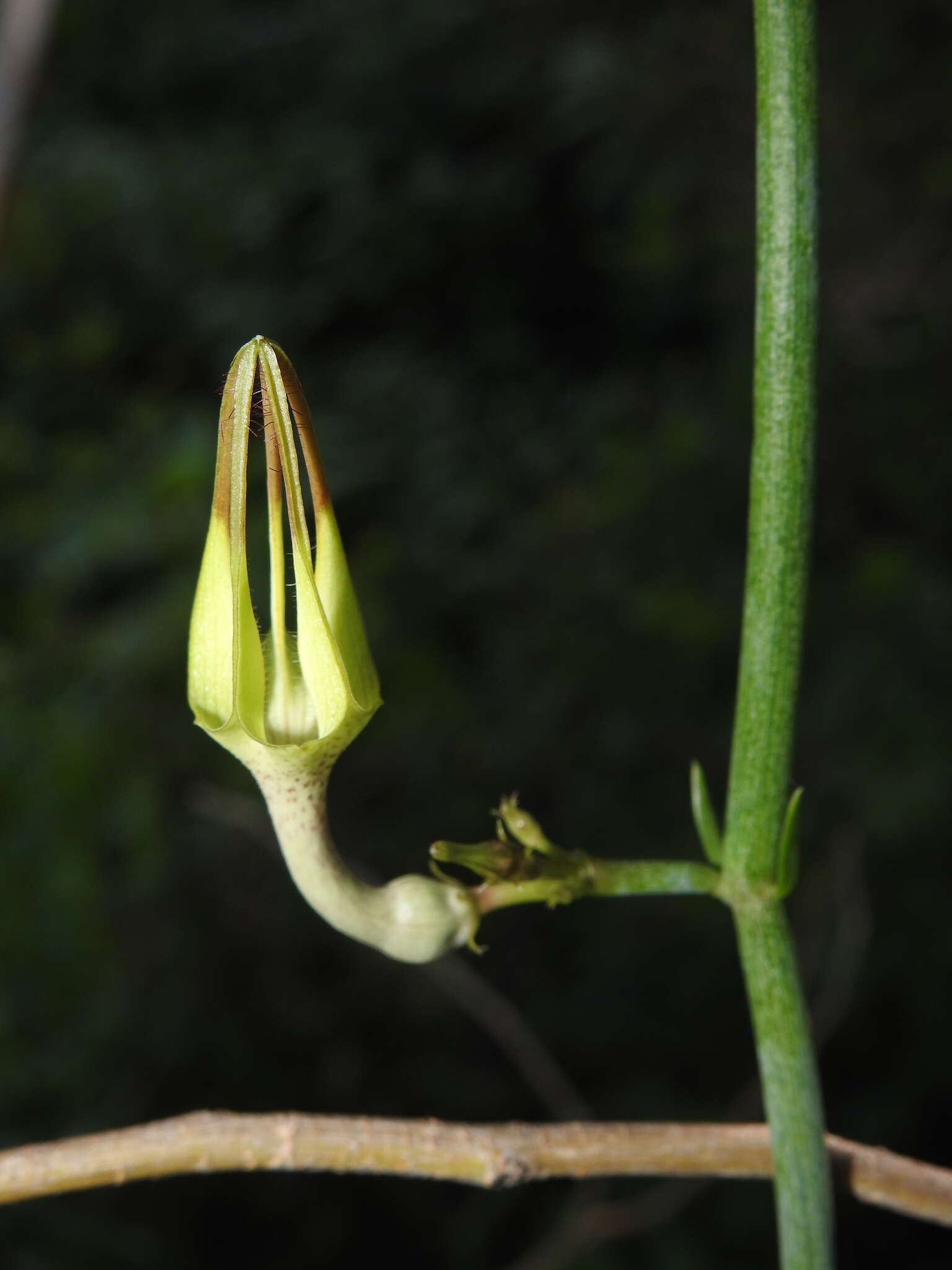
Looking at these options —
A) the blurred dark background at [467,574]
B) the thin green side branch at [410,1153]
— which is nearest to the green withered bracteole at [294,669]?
the thin green side branch at [410,1153]

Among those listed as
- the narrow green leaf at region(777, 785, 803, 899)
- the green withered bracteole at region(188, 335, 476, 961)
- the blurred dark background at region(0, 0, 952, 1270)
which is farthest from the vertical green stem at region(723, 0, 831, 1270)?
the blurred dark background at region(0, 0, 952, 1270)

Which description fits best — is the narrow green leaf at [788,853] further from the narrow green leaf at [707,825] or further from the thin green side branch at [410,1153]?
the thin green side branch at [410,1153]

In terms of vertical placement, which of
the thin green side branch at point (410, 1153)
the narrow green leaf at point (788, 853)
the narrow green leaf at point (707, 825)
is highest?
the narrow green leaf at point (707, 825)

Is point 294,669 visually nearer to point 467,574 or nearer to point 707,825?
point 707,825

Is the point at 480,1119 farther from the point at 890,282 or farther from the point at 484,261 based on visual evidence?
the point at 890,282

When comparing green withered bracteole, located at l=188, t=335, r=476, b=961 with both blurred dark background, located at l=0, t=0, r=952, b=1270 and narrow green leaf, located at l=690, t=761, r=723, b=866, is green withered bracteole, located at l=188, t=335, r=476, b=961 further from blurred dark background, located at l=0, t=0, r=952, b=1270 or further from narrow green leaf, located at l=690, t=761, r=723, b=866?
blurred dark background, located at l=0, t=0, r=952, b=1270
